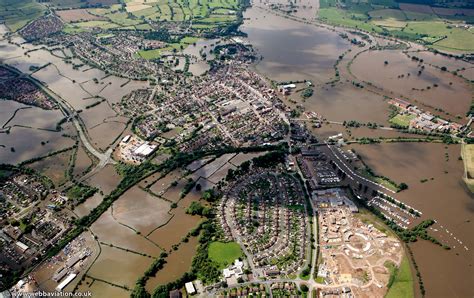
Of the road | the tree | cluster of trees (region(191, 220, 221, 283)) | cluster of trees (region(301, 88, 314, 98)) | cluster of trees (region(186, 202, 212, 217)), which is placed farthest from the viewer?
cluster of trees (region(301, 88, 314, 98))

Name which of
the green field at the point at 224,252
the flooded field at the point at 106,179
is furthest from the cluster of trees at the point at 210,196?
the flooded field at the point at 106,179

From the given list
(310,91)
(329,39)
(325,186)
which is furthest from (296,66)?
(325,186)

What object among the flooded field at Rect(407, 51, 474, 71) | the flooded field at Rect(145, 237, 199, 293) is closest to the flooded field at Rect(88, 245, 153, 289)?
the flooded field at Rect(145, 237, 199, 293)

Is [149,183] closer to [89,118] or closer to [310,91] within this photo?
[89,118]

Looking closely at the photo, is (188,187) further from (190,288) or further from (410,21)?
(410,21)

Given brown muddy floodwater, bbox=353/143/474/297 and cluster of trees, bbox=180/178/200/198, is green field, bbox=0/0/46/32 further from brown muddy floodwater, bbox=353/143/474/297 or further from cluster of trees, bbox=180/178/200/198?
brown muddy floodwater, bbox=353/143/474/297

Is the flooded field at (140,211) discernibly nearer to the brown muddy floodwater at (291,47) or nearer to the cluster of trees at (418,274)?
the cluster of trees at (418,274)
